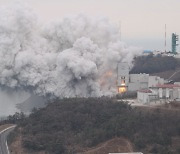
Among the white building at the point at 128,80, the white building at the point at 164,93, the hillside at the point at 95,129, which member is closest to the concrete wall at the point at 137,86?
the white building at the point at 128,80

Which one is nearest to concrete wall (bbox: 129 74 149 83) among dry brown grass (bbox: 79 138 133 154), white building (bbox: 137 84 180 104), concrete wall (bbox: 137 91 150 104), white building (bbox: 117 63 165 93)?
white building (bbox: 117 63 165 93)

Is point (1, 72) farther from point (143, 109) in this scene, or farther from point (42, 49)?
point (143, 109)

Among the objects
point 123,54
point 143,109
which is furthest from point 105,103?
point 123,54

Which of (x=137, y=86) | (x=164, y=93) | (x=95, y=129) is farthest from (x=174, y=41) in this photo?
(x=95, y=129)

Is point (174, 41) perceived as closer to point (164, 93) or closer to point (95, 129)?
point (164, 93)

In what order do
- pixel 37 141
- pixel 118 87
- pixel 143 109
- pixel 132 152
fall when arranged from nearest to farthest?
pixel 132 152, pixel 37 141, pixel 143 109, pixel 118 87

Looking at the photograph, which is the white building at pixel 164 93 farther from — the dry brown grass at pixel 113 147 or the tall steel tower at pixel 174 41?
the tall steel tower at pixel 174 41
